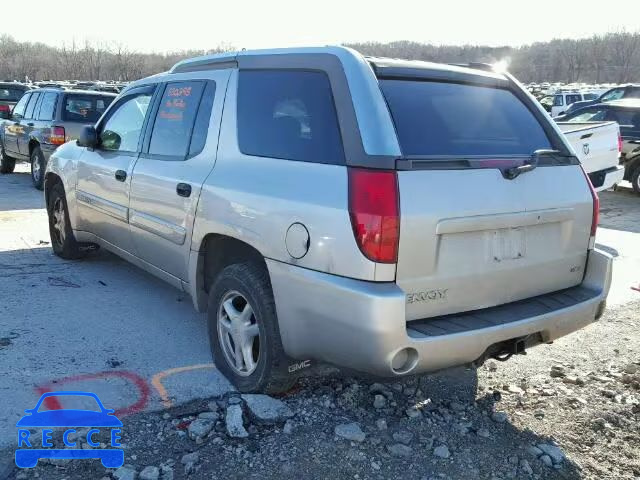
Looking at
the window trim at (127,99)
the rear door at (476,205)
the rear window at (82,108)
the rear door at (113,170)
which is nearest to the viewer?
the rear door at (476,205)

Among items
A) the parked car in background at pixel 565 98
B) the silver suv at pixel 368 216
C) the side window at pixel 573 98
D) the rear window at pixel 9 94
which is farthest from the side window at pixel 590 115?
the rear window at pixel 9 94

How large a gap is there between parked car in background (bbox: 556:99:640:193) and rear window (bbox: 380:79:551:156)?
915 centimetres

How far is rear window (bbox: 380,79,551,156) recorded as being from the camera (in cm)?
307

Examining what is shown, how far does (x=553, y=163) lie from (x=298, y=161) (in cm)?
142

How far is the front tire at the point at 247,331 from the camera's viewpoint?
10.5ft

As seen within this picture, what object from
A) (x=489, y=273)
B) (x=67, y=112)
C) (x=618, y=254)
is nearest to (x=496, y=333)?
(x=489, y=273)

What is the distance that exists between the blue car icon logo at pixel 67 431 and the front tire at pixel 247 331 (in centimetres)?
71

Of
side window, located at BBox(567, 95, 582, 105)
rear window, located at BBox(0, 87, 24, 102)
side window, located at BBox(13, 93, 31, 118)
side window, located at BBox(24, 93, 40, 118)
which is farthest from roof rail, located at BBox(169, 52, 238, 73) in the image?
side window, located at BBox(567, 95, 582, 105)

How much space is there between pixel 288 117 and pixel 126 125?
2.15 metres

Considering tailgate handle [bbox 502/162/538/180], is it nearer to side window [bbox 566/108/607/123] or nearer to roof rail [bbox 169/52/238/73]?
roof rail [bbox 169/52/238/73]

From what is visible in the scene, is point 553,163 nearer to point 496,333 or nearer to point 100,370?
point 496,333

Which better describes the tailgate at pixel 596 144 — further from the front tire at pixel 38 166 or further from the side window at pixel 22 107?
the side window at pixel 22 107

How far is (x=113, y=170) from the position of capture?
4801 mm

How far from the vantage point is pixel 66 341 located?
416 cm
